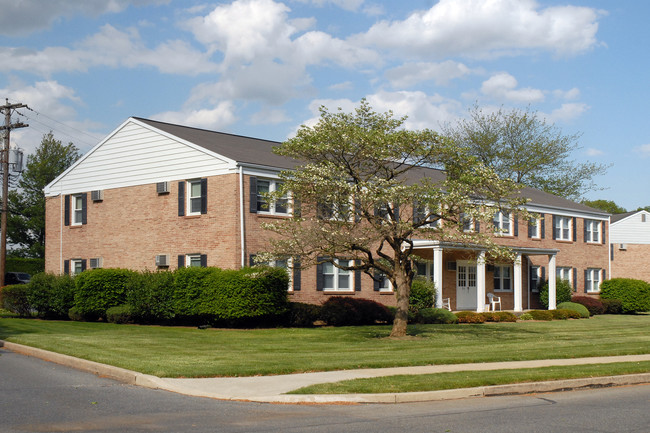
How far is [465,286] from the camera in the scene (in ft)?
122

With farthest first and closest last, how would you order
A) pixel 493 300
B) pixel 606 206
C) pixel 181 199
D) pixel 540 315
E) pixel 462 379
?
pixel 606 206, pixel 493 300, pixel 540 315, pixel 181 199, pixel 462 379

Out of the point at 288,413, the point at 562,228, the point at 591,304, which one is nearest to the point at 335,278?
the point at 591,304

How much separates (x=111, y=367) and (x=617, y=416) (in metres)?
8.66

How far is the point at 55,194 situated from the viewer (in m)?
34.4

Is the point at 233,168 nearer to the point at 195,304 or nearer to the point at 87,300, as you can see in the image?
the point at 195,304

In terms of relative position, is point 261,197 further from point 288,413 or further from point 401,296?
point 288,413

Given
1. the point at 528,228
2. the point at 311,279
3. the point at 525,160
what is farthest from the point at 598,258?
the point at 311,279

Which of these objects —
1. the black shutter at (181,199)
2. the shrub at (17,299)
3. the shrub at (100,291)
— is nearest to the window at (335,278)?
Answer: the black shutter at (181,199)

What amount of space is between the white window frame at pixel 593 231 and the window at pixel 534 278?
19.2ft

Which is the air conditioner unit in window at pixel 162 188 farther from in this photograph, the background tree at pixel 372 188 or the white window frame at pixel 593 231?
the white window frame at pixel 593 231

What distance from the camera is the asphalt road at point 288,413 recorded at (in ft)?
28.3

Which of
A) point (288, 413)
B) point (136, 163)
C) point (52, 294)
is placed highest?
point (136, 163)

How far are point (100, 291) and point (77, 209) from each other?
7.88 meters

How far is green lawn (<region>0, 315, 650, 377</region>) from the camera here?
1421 cm
